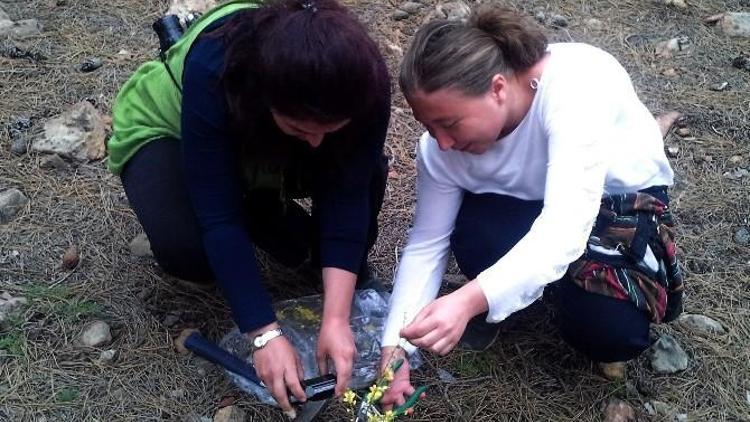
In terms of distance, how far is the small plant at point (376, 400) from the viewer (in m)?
1.23

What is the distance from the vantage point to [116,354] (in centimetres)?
190

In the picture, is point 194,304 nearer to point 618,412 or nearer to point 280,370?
point 280,370

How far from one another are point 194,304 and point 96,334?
0.27 m

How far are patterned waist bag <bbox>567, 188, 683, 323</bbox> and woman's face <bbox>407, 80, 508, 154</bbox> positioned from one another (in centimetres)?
38

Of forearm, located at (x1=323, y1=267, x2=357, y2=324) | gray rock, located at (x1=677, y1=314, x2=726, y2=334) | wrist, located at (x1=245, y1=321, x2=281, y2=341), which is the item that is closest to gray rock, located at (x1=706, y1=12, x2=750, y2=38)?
gray rock, located at (x1=677, y1=314, x2=726, y2=334)

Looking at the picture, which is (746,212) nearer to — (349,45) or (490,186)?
(490,186)

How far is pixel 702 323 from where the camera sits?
6.77 feet

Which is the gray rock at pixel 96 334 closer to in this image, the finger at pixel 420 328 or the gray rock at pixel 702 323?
the finger at pixel 420 328

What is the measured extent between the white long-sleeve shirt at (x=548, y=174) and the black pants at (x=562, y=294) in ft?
Result: 0.15

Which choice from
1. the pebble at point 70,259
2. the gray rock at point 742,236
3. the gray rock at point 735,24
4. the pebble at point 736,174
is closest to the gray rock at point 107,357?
the pebble at point 70,259

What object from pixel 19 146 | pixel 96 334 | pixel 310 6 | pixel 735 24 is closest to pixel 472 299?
pixel 310 6

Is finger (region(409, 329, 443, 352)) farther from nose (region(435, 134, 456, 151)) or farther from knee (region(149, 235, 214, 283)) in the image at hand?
knee (region(149, 235, 214, 283))

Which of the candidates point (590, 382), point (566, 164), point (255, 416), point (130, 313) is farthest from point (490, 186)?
point (130, 313)

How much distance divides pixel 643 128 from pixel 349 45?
0.78 meters
